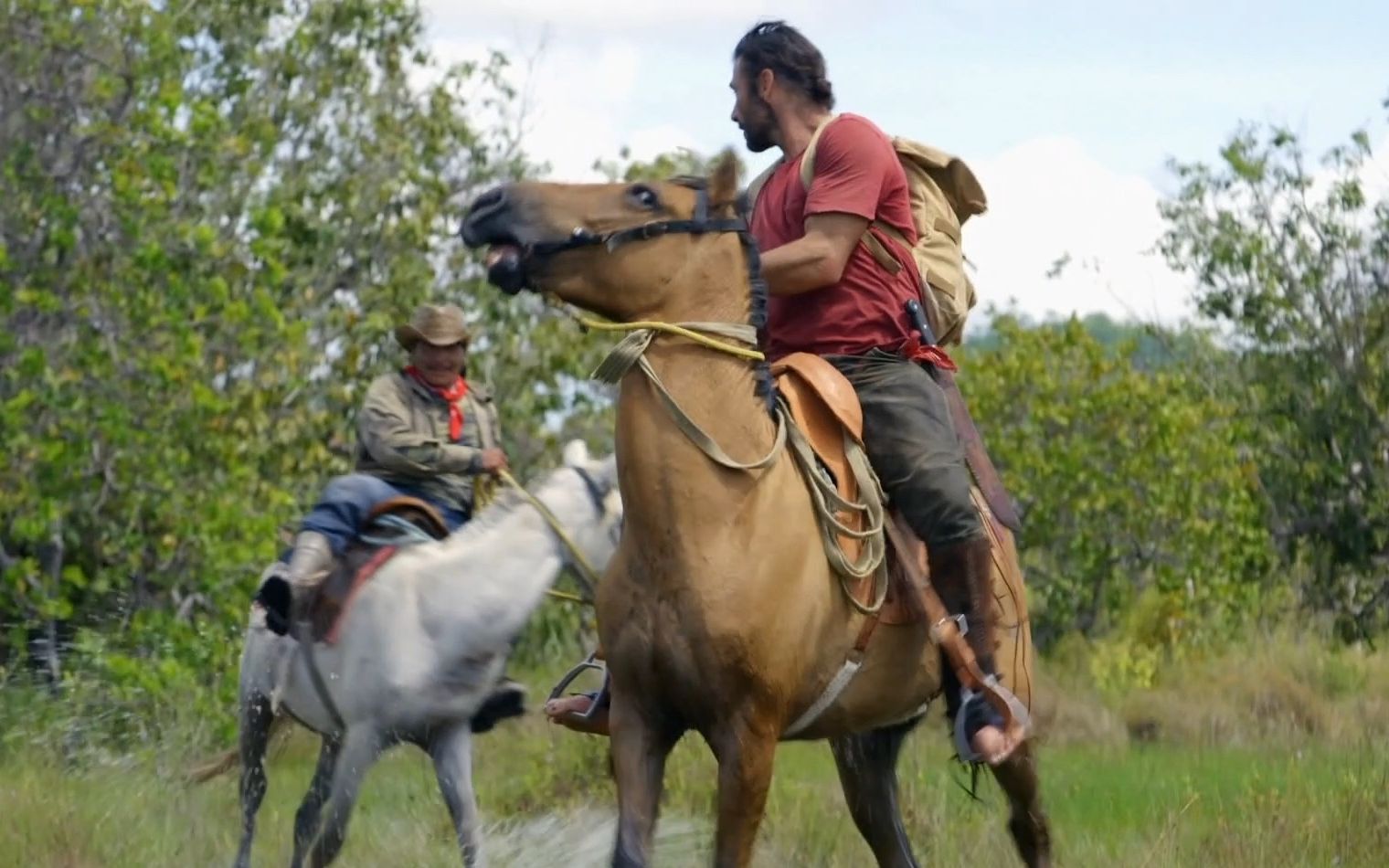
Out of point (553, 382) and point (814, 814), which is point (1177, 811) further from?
point (553, 382)

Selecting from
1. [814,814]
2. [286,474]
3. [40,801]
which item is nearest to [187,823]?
[40,801]

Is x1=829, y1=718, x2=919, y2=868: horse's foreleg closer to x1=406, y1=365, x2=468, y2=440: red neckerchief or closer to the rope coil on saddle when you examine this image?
the rope coil on saddle

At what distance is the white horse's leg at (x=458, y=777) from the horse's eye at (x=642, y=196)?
10.6 ft

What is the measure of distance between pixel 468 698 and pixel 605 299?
3.17m

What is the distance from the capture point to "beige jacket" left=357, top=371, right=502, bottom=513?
9828 millimetres

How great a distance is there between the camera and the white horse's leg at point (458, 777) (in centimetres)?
912

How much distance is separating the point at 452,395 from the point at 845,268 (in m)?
3.17

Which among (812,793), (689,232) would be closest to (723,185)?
(689,232)

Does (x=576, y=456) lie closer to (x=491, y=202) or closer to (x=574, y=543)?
(x=574, y=543)

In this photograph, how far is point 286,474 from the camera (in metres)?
15.4

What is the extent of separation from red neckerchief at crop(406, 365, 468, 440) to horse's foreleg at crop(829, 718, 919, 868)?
2.44m

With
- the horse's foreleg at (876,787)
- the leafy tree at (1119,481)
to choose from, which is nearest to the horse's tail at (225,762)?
the horse's foreleg at (876,787)

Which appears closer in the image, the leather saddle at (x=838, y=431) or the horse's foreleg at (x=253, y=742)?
the leather saddle at (x=838, y=431)

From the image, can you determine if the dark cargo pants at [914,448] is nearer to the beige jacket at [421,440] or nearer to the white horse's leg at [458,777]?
the white horse's leg at [458,777]
